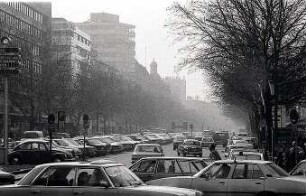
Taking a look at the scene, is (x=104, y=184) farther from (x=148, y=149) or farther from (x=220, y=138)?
(x=220, y=138)

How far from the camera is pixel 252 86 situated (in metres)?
48.2

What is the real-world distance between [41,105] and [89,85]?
14759 millimetres

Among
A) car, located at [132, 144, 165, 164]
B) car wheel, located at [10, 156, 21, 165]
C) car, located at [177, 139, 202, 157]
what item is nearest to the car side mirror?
car, located at [132, 144, 165, 164]

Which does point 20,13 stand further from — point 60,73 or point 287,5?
point 287,5

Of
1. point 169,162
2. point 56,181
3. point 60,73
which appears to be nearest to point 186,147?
point 60,73

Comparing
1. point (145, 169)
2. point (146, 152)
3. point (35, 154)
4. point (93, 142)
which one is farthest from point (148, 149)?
point (93, 142)

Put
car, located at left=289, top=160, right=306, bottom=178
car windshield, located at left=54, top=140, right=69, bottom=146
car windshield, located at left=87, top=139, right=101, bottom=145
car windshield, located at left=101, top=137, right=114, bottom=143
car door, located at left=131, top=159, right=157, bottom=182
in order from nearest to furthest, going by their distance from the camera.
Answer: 1. car, located at left=289, top=160, right=306, bottom=178
2. car door, located at left=131, top=159, right=157, bottom=182
3. car windshield, located at left=54, top=140, right=69, bottom=146
4. car windshield, located at left=87, top=139, right=101, bottom=145
5. car windshield, located at left=101, top=137, right=114, bottom=143

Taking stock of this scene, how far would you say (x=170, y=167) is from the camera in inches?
716

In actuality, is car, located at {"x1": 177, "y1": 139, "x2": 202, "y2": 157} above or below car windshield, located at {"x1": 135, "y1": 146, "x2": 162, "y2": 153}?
below

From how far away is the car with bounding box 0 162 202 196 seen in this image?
1225 centimetres

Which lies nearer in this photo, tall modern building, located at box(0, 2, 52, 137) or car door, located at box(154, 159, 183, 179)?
car door, located at box(154, 159, 183, 179)

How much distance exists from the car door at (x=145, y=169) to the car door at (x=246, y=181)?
129 inches

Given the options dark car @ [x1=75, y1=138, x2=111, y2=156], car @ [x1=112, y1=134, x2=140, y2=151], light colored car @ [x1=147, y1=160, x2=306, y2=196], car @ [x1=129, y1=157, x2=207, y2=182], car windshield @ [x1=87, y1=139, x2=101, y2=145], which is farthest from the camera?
car @ [x1=112, y1=134, x2=140, y2=151]

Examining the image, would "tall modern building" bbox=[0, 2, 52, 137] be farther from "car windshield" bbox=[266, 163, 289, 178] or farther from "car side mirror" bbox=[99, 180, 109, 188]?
"car side mirror" bbox=[99, 180, 109, 188]
